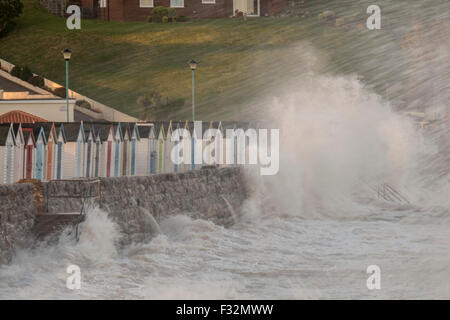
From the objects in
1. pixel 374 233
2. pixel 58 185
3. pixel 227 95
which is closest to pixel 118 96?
pixel 227 95

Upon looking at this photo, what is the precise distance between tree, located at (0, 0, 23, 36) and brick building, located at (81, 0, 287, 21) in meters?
7.92

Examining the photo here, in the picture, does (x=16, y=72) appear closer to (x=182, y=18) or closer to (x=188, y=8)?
(x=182, y=18)

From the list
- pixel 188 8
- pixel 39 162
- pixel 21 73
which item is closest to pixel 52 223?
pixel 39 162

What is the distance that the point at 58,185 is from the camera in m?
18.0

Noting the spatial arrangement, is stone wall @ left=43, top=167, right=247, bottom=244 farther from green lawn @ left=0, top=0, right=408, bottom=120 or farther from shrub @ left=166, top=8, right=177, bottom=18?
shrub @ left=166, top=8, right=177, bottom=18

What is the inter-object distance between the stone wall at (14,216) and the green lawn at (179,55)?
2074 inches

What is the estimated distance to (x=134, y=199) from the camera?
69.2 ft

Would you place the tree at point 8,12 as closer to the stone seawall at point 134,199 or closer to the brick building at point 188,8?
the brick building at point 188,8

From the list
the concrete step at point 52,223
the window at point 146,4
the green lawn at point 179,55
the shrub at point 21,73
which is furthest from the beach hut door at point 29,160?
the window at point 146,4

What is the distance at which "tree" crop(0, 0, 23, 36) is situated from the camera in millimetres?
88438

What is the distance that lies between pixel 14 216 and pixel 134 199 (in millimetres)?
4874

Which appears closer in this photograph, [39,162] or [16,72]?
[39,162]

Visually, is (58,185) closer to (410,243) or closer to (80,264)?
(80,264)
